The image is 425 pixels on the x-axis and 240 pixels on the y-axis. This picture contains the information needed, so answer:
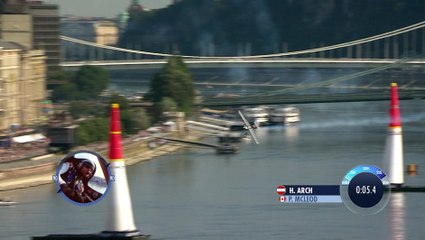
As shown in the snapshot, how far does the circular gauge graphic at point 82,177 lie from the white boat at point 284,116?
18.8m

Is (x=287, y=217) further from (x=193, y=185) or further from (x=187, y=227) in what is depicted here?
(x=193, y=185)

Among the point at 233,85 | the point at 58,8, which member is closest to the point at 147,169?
the point at 58,8

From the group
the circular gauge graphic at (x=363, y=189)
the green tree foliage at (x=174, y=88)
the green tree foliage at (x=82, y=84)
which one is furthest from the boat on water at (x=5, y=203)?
the green tree foliage at (x=82, y=84)

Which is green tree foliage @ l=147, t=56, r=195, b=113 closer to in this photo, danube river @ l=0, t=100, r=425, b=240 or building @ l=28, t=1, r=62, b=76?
danube river @ l=0, t=100, r=425, b=240

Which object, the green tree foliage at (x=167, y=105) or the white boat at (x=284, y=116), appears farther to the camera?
the white boat at (x=284, y=116)

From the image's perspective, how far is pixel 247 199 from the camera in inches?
316

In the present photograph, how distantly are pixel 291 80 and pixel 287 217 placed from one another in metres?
24.6

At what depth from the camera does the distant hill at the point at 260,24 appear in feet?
133

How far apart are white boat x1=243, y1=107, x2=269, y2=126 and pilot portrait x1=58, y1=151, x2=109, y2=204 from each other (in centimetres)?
1823

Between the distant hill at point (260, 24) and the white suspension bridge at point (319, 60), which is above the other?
the distant hill at point (260, 24)

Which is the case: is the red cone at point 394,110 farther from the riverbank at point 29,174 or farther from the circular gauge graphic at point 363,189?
the riverbank at point 29,174

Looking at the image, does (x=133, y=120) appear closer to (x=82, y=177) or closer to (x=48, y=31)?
(x=48, y=31)

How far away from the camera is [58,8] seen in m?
27.7

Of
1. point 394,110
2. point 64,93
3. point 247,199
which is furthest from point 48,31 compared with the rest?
point 394,110
